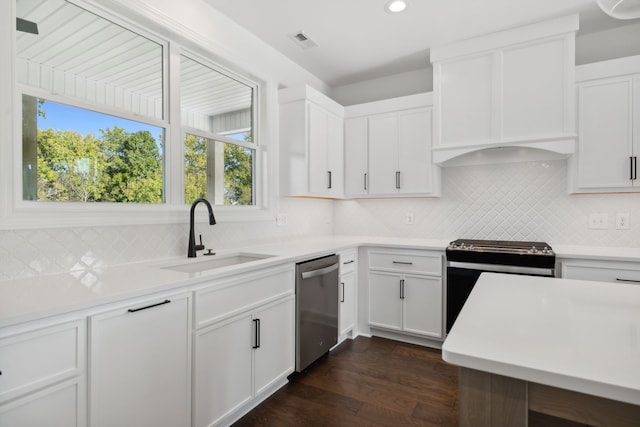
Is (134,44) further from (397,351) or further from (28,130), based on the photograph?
(397,351)

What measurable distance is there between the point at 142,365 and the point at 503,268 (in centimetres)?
251

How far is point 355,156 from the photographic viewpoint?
3.70 meters

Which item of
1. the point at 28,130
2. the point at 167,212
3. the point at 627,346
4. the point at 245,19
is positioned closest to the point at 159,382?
the point at 167,212

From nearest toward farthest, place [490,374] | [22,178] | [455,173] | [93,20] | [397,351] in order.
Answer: [490,374]
[22,178]
[93,20]
[397,351]
[455,173]

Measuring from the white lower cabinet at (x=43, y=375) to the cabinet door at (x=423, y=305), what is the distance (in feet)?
8.13

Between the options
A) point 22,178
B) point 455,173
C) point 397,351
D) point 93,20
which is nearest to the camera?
point 22,178

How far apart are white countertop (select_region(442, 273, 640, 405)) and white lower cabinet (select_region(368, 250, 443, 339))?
5.55ft

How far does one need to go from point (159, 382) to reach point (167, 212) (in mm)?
1096

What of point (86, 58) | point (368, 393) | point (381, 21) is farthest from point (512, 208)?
point (86, 58)

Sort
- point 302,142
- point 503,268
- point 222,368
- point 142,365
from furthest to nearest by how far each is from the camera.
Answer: point 302,142 < point 503,268 < point 222,368 < point 142,365

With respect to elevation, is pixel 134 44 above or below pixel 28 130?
above

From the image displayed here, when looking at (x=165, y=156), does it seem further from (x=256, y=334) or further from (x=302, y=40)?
(x=302, y=40)

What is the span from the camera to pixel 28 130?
1.68 m

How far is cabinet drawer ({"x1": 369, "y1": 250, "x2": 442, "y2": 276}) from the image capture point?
297 centimetres
